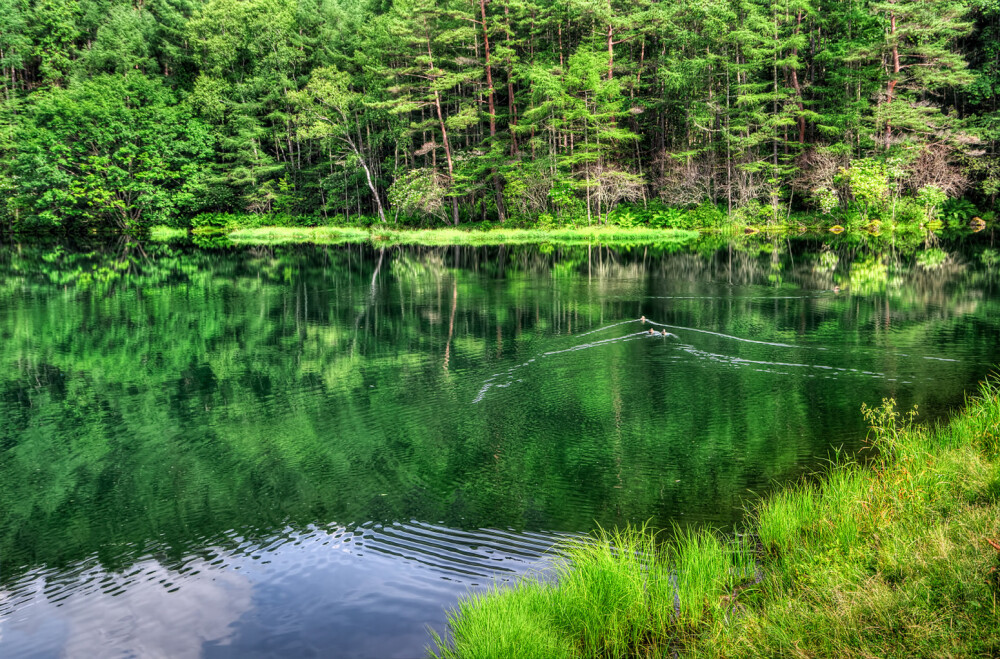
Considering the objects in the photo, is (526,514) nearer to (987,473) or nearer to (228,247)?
(987,473)

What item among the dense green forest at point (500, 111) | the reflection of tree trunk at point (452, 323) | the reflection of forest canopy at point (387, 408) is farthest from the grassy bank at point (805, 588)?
the dense green forest at point (500, 111)

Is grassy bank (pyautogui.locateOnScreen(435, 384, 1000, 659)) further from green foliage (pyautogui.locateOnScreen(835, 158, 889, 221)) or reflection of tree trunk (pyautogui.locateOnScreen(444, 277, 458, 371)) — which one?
green foliage (pyautogui.locateOnScreen(835, 158, 889, 221))

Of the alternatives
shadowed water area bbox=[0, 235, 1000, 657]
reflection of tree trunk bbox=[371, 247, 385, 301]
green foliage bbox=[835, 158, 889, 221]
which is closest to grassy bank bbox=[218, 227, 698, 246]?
reflection of tree trunk bbox=[371, 247, 385, 301]

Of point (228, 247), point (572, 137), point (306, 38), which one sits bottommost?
point (228, 247)

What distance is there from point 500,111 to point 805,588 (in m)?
49.6

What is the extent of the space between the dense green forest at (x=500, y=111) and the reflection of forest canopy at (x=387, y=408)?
66.9 ft

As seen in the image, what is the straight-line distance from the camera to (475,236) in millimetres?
43812

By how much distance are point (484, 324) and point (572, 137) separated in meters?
28.8

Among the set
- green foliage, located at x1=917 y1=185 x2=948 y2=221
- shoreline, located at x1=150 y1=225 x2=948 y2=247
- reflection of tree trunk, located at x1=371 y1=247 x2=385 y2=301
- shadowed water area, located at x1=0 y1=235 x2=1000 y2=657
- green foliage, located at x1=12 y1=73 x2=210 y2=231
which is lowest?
shadowed water area, located at x1=0 y1=235 x2=1000 y2=657

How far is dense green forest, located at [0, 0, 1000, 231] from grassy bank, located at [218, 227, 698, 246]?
1.90m

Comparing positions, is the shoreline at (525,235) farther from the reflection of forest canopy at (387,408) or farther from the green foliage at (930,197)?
the reflection of forest canopy at (387,408)

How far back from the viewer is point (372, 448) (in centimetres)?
916

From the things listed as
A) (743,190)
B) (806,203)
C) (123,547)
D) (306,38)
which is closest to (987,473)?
(123,547)

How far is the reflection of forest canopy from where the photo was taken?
7.41 m
